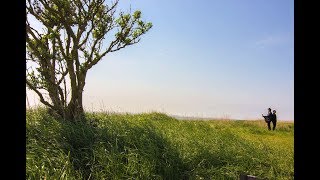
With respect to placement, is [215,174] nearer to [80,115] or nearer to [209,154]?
[209,154]

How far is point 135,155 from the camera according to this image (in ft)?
26.4

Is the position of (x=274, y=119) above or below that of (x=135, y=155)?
above

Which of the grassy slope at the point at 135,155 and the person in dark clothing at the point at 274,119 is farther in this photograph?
the person in dark clothing at the point at 274,119

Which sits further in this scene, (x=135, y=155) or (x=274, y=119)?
(x=274, y=119)

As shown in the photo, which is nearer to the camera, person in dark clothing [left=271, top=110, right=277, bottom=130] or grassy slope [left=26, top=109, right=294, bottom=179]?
grassy slope [left=26, top=109, right=294, bottom=179]

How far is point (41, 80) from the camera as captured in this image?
1128cm

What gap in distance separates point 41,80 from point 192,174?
5.85 metres

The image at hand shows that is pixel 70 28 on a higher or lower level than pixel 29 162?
higher

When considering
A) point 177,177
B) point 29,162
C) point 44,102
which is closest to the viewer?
point 29,162

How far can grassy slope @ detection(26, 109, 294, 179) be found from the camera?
7039mm

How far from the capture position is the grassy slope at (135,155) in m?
7.04
